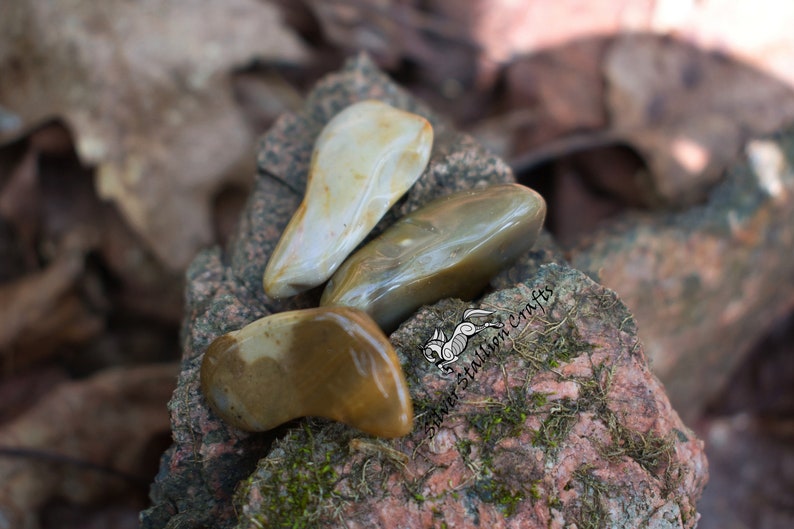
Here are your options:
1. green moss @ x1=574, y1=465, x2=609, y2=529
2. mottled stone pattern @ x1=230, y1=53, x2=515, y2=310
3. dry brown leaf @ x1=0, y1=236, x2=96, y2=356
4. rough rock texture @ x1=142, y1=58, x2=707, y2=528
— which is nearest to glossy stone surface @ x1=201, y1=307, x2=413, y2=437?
rough rock texture @ x1=142, y1=58, x2=707, y2=528

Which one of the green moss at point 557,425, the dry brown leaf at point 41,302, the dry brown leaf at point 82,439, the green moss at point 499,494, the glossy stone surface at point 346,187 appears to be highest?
the glossy stone surface at point 346,187

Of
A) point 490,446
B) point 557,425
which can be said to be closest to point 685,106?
point 557,425

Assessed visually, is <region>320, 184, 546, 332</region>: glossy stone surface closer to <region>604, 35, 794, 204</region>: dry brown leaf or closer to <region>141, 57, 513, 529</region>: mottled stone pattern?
<region>141, 57, 513, 529</region>: mottled stone pattern

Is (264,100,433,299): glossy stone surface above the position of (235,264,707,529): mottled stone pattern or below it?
above

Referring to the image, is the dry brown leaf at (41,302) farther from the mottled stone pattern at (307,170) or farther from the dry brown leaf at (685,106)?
the dry brown leaf at (685,106)

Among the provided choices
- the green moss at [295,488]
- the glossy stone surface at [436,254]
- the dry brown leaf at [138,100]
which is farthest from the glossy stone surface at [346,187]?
the dry brown leaf at [138,100]

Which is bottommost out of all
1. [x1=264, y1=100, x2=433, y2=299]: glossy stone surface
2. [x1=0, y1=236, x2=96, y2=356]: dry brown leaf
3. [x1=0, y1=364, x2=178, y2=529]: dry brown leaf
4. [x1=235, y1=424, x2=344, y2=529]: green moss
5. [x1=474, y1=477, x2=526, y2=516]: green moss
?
[x1=0, y1=364, x2=178, y2=529]: dry brown leaf

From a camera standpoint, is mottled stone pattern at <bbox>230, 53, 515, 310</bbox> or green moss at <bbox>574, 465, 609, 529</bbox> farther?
mottled stone pattern at <bbox>230, 53, 515, 310</bbox>
